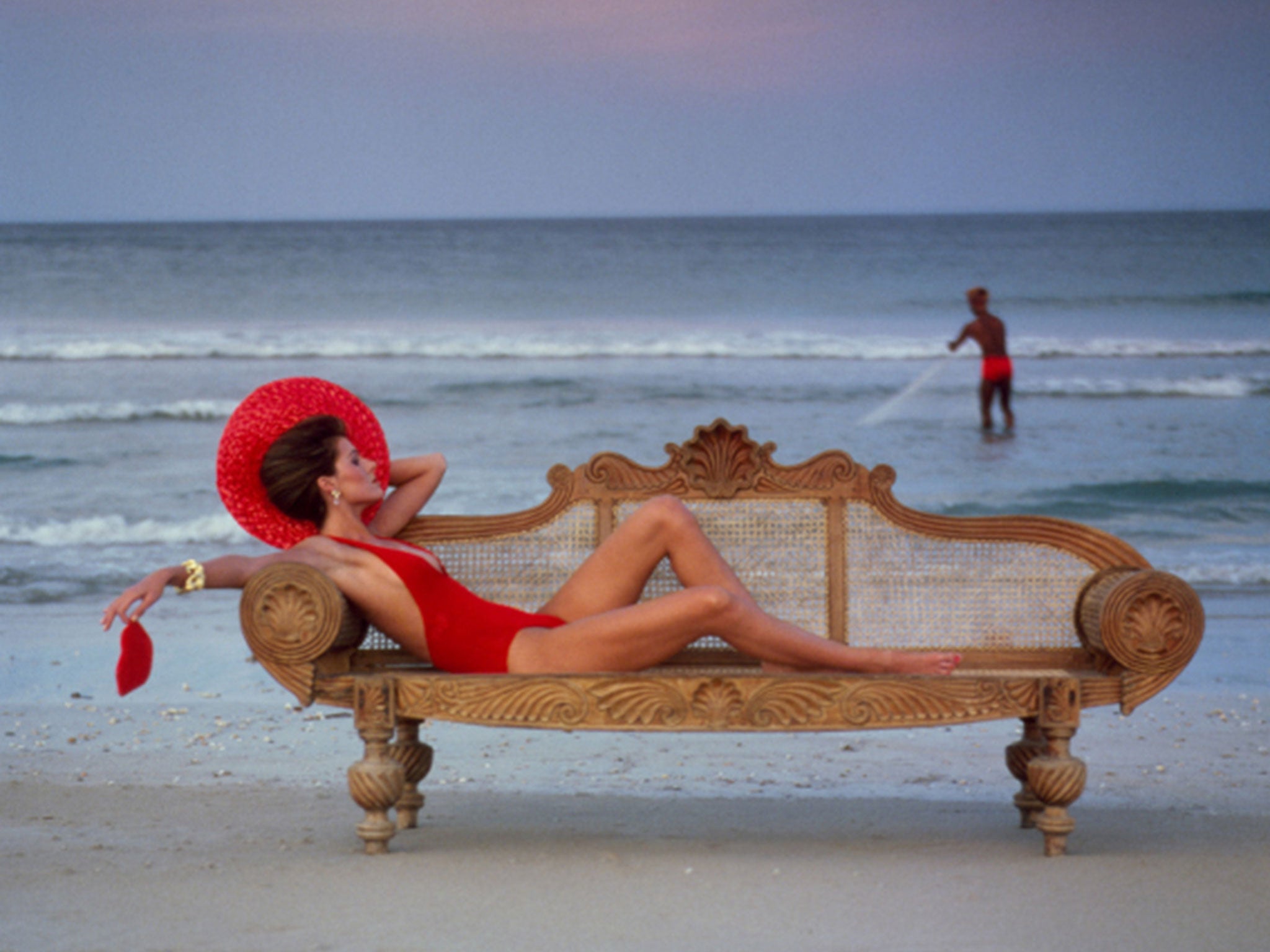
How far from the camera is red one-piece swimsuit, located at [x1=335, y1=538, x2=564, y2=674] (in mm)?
3350

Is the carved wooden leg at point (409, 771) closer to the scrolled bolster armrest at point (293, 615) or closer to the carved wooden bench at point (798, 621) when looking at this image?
the carved wooden bench at point (798, 621)

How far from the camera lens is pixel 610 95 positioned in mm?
21234

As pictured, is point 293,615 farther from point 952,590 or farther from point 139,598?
point 952,590

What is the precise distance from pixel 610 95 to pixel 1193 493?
Result: 12874 millimetres

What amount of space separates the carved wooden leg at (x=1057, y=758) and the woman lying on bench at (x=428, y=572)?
23cm

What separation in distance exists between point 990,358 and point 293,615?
451 inches

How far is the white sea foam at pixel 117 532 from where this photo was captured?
8.80m

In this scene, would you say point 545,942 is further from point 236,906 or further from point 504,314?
point 504,314

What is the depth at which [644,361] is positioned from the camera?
17906 millimetres

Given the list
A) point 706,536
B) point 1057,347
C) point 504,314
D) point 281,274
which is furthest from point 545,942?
point 281,274

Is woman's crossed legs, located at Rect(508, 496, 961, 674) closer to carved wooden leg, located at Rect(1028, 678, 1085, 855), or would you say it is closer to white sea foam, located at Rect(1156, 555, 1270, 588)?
carved wooden leg, located at Rect(1028, 678, 1085, 855)

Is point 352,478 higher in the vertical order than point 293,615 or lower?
higher

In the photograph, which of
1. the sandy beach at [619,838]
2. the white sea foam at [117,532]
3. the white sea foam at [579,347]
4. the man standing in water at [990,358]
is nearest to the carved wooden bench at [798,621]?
the sandy beach at [619,838]

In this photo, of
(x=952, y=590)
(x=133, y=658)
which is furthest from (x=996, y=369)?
(x=133, y=658)
